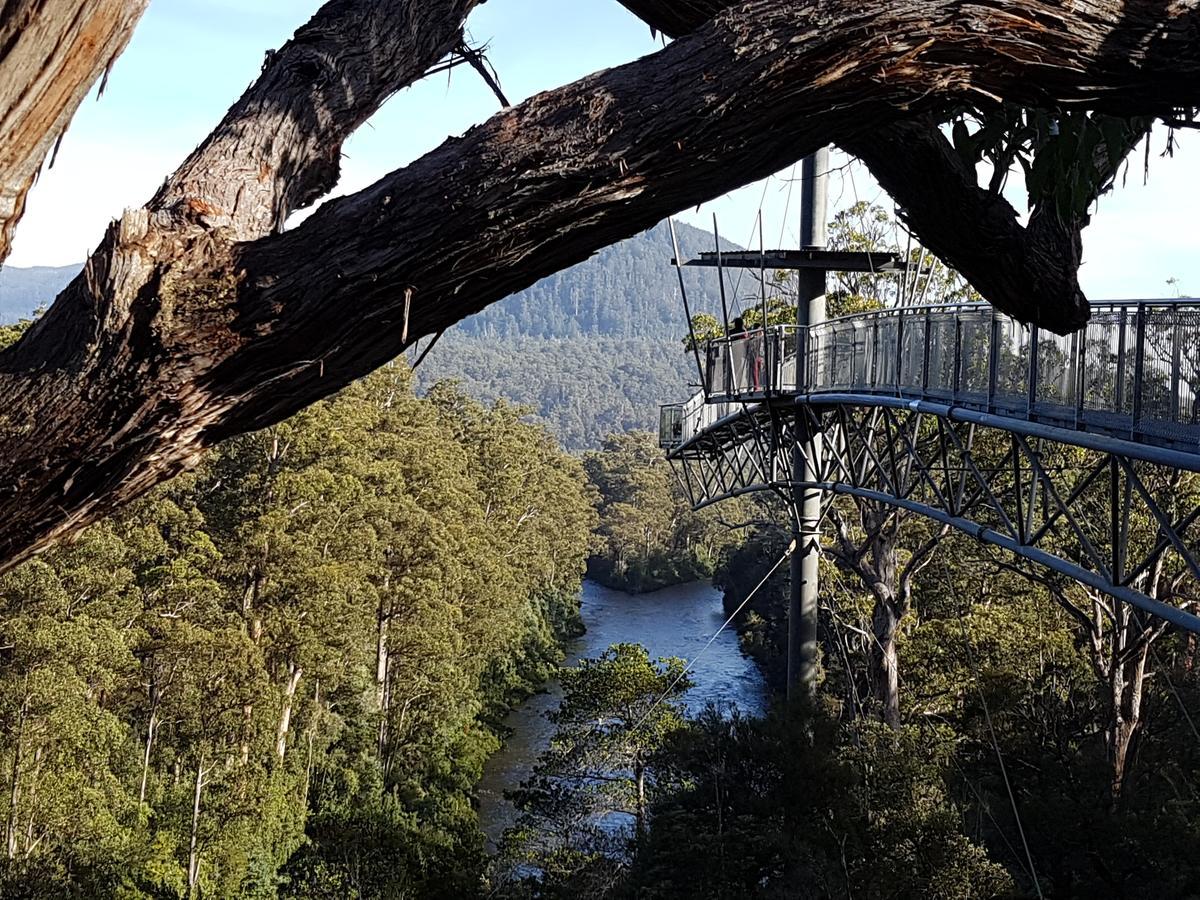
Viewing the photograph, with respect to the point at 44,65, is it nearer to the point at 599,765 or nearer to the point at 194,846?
the point at 194,846

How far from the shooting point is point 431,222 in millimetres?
1558

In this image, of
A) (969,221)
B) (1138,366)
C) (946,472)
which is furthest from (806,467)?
(969,221)

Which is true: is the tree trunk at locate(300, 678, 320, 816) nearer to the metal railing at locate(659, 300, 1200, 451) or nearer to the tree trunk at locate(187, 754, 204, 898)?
the tree trunk at locate(187, 754, 204, 898)

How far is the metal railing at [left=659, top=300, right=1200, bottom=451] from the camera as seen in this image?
609 centimetres

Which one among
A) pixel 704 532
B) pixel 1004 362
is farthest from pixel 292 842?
pixel 704 532

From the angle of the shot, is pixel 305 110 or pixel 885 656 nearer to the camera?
pixel 305 110

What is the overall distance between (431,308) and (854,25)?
73 cm

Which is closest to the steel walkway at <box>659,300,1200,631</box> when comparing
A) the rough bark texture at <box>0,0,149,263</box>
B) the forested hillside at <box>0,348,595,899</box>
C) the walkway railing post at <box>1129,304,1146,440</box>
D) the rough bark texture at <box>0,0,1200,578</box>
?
the walkway railing post at <box>1129,304,1146,440</box>

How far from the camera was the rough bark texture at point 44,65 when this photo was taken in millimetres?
1210

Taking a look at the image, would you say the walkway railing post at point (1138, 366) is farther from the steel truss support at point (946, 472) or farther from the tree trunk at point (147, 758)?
the tree trunk at point (147, 758)

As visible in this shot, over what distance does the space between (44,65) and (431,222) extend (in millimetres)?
510

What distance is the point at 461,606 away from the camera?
2536 cm

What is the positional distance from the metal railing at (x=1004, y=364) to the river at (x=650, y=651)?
302 inches

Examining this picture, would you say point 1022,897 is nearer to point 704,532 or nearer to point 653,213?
point 653,213
